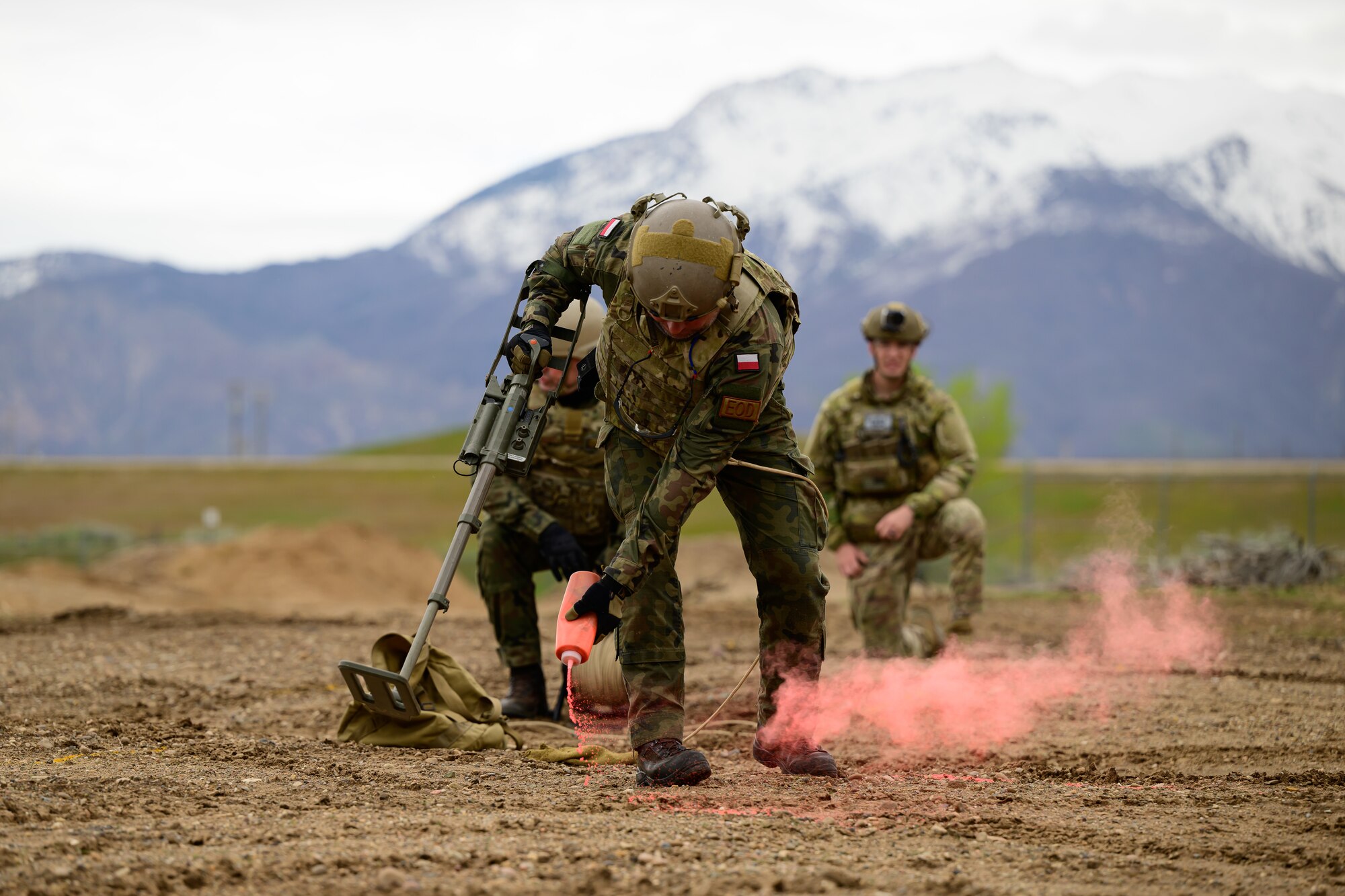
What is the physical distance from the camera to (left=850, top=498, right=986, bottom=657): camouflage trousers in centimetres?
918

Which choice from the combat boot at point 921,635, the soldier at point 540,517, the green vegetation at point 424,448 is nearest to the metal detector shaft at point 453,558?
the soldier at point 540,517

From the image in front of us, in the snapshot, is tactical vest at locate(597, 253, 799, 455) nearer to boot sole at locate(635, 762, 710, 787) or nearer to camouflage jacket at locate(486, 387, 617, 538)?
boot sole at locate(635, 762, 710, 787)

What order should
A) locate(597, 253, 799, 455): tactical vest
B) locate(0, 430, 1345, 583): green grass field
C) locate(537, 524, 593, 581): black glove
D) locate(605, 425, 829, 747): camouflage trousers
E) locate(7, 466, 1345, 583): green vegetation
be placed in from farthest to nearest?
locate(7, 466, 1345, 583): green vegetation < locate(0, 430, 1345, 583): green grass field < locate(537, 524, 593, 581): black glove < locate(605, 425, 829, 747): camouflage trousers < locate(597, 253, 799, 455): tactical vest

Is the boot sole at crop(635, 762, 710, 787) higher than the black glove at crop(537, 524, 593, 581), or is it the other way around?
the black glove at crop(537, 524, 593, 581)

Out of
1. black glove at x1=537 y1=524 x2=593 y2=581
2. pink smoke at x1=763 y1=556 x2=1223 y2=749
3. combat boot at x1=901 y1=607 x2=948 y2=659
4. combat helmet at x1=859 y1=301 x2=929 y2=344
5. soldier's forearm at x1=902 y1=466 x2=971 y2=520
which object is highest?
combat helmet at x1=859 y1=301 x2=929 y2=344

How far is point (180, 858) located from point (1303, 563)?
15515mm

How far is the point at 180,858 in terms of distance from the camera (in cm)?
365

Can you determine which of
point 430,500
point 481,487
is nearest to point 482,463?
point 481,487

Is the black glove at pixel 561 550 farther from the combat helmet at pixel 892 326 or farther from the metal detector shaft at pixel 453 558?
the combat helmet at pixel 892 326

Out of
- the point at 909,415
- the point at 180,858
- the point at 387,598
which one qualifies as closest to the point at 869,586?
the point at 909,415

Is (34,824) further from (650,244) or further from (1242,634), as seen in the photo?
(1242,634)

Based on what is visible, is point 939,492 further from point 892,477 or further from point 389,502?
point 389,502

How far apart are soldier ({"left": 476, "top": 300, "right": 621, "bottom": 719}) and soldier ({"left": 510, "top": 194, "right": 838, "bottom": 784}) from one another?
5.35 feet

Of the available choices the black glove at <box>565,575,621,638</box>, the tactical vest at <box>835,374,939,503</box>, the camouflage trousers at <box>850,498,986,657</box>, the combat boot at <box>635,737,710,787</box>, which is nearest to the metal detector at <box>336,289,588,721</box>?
the black glove at <box>565,575,621,638</box>
